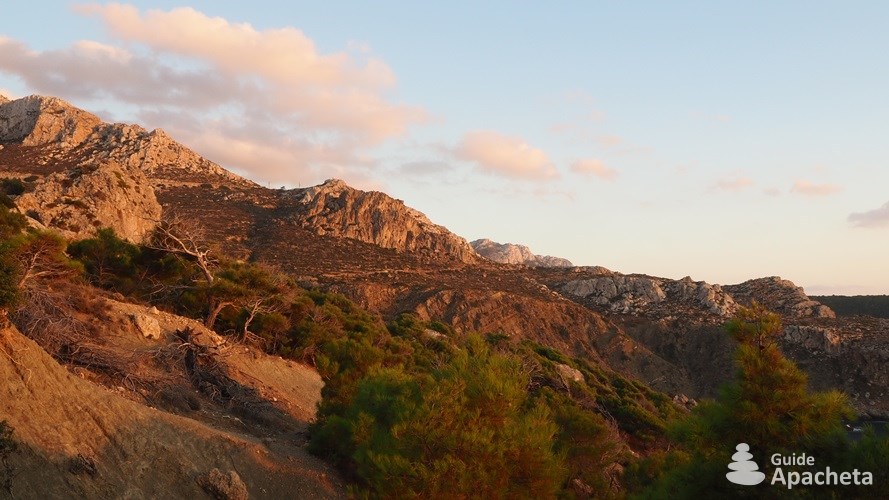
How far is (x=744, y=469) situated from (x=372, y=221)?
68474 mm

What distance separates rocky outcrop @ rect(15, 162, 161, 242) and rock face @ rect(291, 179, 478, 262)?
2776 centimetres

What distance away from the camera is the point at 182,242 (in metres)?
28.2

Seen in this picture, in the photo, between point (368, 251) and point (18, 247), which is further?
point (368, 251)

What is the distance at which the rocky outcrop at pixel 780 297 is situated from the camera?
72.3 meters

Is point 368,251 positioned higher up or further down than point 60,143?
further down

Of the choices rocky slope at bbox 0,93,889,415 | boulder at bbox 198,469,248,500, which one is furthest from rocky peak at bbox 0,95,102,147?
boulder at bbox 198,469,248,500

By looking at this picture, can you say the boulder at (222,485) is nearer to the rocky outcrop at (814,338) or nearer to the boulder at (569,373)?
the boulder at (569,373)

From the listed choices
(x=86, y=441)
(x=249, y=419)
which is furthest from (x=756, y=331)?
(x=249, y=419)

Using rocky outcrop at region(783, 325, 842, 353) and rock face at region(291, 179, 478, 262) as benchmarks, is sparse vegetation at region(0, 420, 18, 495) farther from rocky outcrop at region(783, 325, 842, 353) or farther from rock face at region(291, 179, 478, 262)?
rocky outcrop at region(783, 325, 842, 353)

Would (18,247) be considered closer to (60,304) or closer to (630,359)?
(60,304)

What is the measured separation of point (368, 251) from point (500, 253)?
118 meters

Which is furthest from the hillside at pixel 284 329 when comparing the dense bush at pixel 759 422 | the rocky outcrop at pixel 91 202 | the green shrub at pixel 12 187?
the dense bush at pixel 759 422

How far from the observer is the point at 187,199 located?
66062 millimetres

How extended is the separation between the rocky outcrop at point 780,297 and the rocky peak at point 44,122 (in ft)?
243
